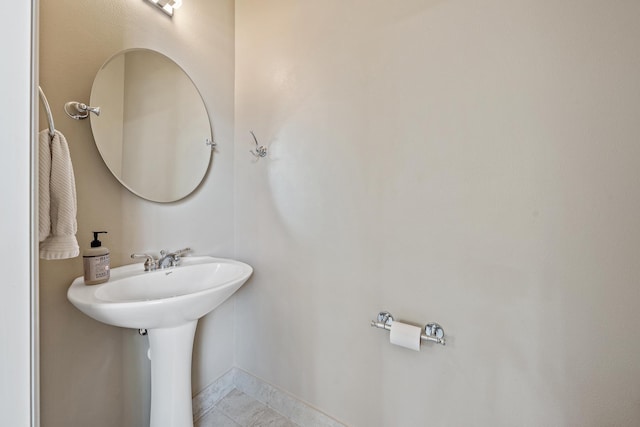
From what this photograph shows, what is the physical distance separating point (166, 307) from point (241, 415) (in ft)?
3.21

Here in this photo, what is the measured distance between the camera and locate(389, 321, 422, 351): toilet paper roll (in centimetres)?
90

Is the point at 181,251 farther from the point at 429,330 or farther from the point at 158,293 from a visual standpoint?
the point at 429,330

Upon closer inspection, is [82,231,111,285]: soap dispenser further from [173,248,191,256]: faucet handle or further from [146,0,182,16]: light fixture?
[146,0,182,16]: light fixture

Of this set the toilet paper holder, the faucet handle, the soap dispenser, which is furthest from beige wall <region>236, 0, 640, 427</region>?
the soap dispenser

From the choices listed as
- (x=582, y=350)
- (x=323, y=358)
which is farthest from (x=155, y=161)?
(x=582, y=350)

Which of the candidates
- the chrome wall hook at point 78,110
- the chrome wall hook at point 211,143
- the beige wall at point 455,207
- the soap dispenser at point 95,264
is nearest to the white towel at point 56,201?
the soap dispenser at point 95,264

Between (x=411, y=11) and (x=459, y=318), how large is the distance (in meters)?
1.22

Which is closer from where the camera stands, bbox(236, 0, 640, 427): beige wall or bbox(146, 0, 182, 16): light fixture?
bbox(236, 0, 640, 427): beige wall

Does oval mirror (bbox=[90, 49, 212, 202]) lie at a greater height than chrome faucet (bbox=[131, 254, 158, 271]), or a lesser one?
greater

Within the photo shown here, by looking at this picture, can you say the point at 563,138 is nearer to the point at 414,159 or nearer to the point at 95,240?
the point at 414,159

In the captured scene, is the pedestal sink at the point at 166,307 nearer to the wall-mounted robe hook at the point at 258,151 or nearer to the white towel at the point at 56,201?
the white towel at the point at 56,201

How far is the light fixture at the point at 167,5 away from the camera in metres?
1.14

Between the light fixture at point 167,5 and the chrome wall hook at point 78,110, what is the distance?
2.08 feet

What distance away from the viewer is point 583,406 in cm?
72
